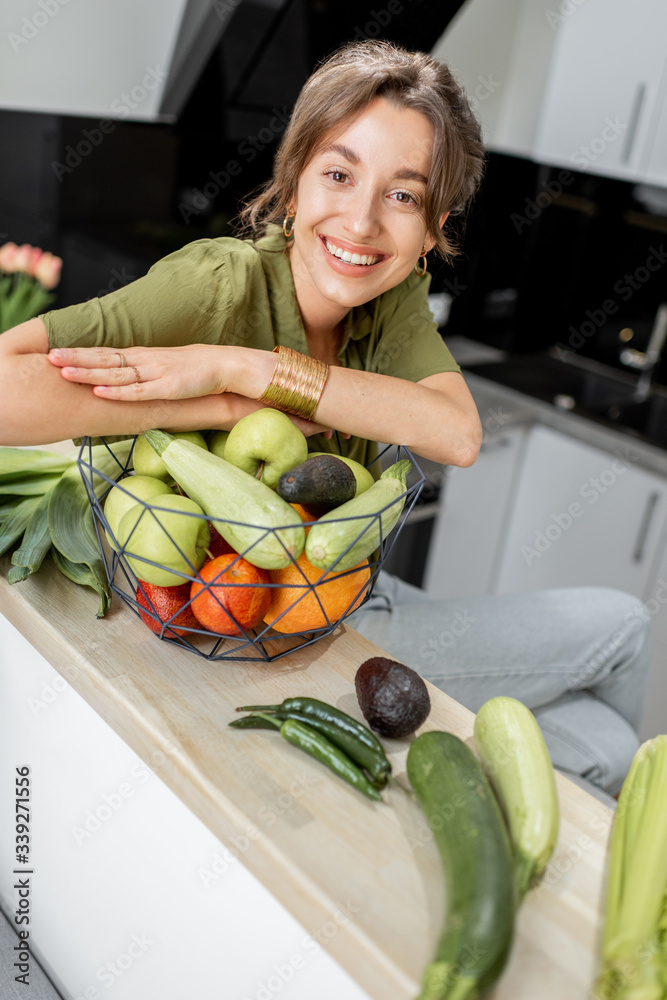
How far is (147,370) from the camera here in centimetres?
83

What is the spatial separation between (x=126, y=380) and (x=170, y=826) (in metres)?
0.43

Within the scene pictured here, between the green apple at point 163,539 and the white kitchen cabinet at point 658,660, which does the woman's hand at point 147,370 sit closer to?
A: the green apple at point 163,539

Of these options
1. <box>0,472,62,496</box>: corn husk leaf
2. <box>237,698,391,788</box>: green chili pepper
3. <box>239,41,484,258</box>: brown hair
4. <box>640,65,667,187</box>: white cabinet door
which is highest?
<box>640,65,667,187</box>: white cabinet door

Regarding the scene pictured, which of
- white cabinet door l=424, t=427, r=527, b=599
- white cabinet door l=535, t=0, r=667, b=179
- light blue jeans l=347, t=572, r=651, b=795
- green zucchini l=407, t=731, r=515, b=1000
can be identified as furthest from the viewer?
white cabinet door l=424, t=427, r=527, b=599

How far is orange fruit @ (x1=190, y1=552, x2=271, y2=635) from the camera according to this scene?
0.68 metres

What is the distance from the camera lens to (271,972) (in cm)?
62

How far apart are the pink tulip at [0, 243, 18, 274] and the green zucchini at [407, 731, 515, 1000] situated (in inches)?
59.5

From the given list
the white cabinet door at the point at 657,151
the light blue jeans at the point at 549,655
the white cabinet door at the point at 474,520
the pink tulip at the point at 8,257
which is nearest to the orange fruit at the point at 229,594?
the light blue jeans at the point at 549,655

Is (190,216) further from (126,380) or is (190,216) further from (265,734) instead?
(265,734)

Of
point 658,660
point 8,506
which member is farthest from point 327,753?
point 658,660

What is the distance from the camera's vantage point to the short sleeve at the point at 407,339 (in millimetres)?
1125

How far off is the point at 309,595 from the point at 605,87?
7.61 feet

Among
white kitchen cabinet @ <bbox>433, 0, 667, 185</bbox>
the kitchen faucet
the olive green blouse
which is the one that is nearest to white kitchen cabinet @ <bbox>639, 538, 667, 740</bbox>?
the kitchen faucet

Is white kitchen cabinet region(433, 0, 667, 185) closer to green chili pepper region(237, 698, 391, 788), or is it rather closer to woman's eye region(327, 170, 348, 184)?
woman's eye region(327, 170, 348, 184)
